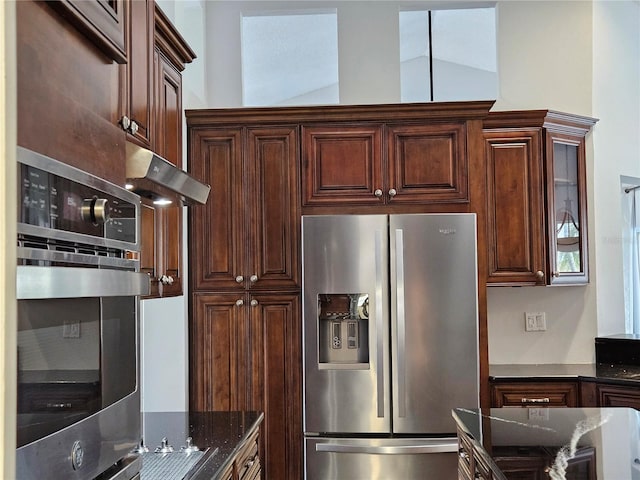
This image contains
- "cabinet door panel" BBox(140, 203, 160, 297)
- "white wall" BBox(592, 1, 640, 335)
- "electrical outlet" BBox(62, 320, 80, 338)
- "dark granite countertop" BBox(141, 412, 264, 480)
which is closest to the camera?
"electrical outlet" BBox(62, 320, 80, 338)

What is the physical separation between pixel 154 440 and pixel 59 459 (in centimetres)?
155

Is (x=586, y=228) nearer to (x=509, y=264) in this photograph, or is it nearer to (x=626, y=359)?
(x=509, y=264)

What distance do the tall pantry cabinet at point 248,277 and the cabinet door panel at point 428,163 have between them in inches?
21.9

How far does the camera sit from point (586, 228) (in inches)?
150

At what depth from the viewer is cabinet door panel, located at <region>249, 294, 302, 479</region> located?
11.3ft

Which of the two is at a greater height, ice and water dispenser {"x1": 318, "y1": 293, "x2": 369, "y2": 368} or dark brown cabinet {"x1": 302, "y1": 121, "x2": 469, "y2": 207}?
dark brown cabinet {"x1": 302, "y1": 121, "x2": 469, "y2": 207}

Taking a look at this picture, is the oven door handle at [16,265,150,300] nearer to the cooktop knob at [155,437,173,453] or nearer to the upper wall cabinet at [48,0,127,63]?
the upper wall cabinet at [48,0,127,63]

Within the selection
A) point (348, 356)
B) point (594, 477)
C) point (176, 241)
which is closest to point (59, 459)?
point (594, 477)

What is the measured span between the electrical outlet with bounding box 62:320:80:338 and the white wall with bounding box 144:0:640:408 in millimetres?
3235

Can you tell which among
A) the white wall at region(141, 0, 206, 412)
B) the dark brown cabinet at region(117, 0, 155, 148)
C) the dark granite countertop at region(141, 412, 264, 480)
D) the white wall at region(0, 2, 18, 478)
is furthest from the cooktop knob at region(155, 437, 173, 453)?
the white wall at region(0, 2, 18, 478)

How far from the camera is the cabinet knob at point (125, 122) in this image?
71.5 inches

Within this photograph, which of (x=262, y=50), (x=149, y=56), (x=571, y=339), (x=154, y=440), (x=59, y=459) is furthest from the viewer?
(x=262, y=50)

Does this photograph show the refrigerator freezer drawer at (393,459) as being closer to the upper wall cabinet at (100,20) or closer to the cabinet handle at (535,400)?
the cabinet handle at (535,400)

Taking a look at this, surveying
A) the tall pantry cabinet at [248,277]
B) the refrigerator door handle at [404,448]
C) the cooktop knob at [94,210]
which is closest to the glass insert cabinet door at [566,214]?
the refrigerator door handle at [404,448]
